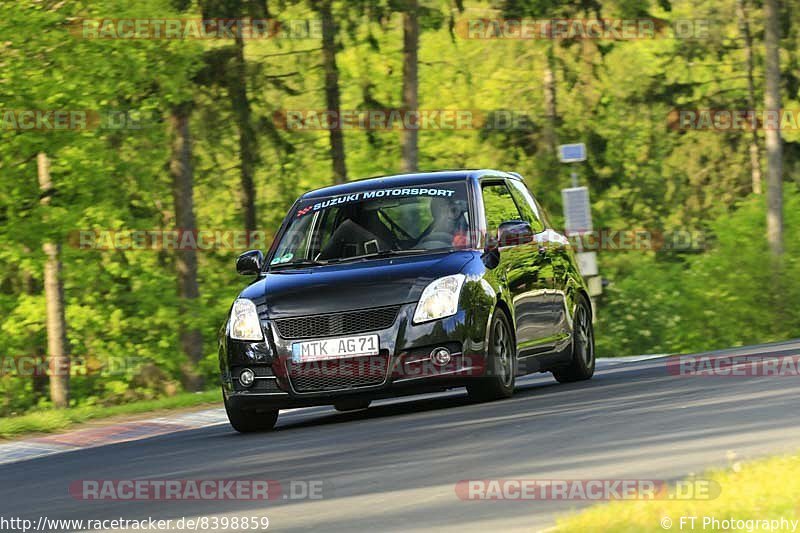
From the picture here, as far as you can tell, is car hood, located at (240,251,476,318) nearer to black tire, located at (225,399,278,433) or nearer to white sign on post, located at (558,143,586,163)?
black tire, located at (225,399,278,433)

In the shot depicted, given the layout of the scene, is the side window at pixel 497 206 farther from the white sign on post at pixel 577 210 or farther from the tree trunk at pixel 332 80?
the tree trunk at pixel 332 80

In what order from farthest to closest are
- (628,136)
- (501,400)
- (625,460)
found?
(628,136), (501,400), (625,460)

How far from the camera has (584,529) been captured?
6461 mm

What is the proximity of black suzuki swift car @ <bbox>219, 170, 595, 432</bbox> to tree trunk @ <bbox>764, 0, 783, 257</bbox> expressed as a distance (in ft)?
86.7

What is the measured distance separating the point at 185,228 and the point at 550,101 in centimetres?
1296

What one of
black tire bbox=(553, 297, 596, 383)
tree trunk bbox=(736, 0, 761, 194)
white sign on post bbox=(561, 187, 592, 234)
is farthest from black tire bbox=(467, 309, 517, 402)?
tree trunk bbox=(736, 0, 761, 194)

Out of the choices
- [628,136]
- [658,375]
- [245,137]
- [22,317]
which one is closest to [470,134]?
[628,136]

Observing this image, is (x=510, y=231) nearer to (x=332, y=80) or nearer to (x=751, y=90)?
(x=332, y=80)

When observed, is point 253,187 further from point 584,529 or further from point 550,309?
point 584,529

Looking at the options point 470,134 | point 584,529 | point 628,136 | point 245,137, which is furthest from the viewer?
point 628,136

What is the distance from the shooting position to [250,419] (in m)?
13.2

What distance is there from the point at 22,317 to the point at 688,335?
1838cm

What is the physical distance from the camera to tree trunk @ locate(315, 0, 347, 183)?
3738cm

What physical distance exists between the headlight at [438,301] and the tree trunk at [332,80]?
25.5 metres
